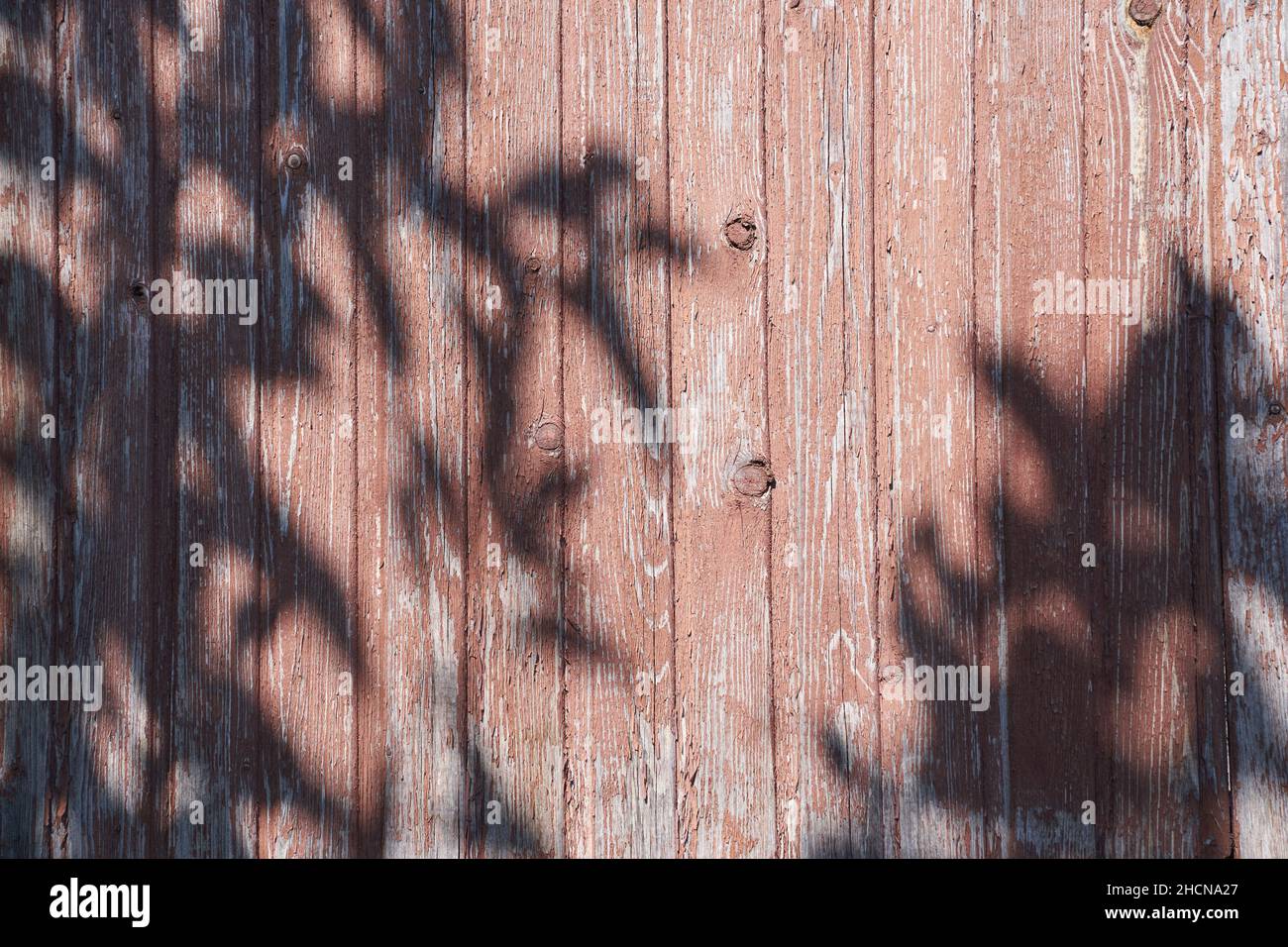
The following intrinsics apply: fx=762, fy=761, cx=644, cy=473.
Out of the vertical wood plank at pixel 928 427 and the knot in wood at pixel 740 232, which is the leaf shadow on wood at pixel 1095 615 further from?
the knot in wood at pixel 740 232

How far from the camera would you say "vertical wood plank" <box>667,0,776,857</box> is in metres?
1.58

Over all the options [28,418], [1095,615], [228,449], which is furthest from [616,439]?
[28,418]

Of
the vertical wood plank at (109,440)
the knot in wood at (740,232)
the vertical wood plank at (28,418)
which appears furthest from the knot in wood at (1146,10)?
the vertical wood plank at (28,418)

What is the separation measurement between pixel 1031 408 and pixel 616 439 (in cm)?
85

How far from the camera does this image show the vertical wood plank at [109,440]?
1.64 meters

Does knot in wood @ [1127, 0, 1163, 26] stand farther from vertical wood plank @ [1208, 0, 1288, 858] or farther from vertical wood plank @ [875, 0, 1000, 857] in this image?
vertical wood plank @ [875, 0, 1000, 857]

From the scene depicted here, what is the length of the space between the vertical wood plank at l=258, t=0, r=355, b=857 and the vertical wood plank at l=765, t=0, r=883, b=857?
91cm

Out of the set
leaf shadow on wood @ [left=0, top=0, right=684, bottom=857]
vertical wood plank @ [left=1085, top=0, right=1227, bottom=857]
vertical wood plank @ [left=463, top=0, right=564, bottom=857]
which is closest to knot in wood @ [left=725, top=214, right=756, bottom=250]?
leaf shadow on wood @ [left=0, top=0, right=684, bottom=857]

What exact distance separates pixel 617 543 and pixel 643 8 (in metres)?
1.12

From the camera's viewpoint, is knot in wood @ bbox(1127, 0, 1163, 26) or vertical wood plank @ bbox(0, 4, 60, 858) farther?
vertical wood plank @ bbox(0, 4, 60, 858)

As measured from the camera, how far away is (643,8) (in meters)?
1.58
